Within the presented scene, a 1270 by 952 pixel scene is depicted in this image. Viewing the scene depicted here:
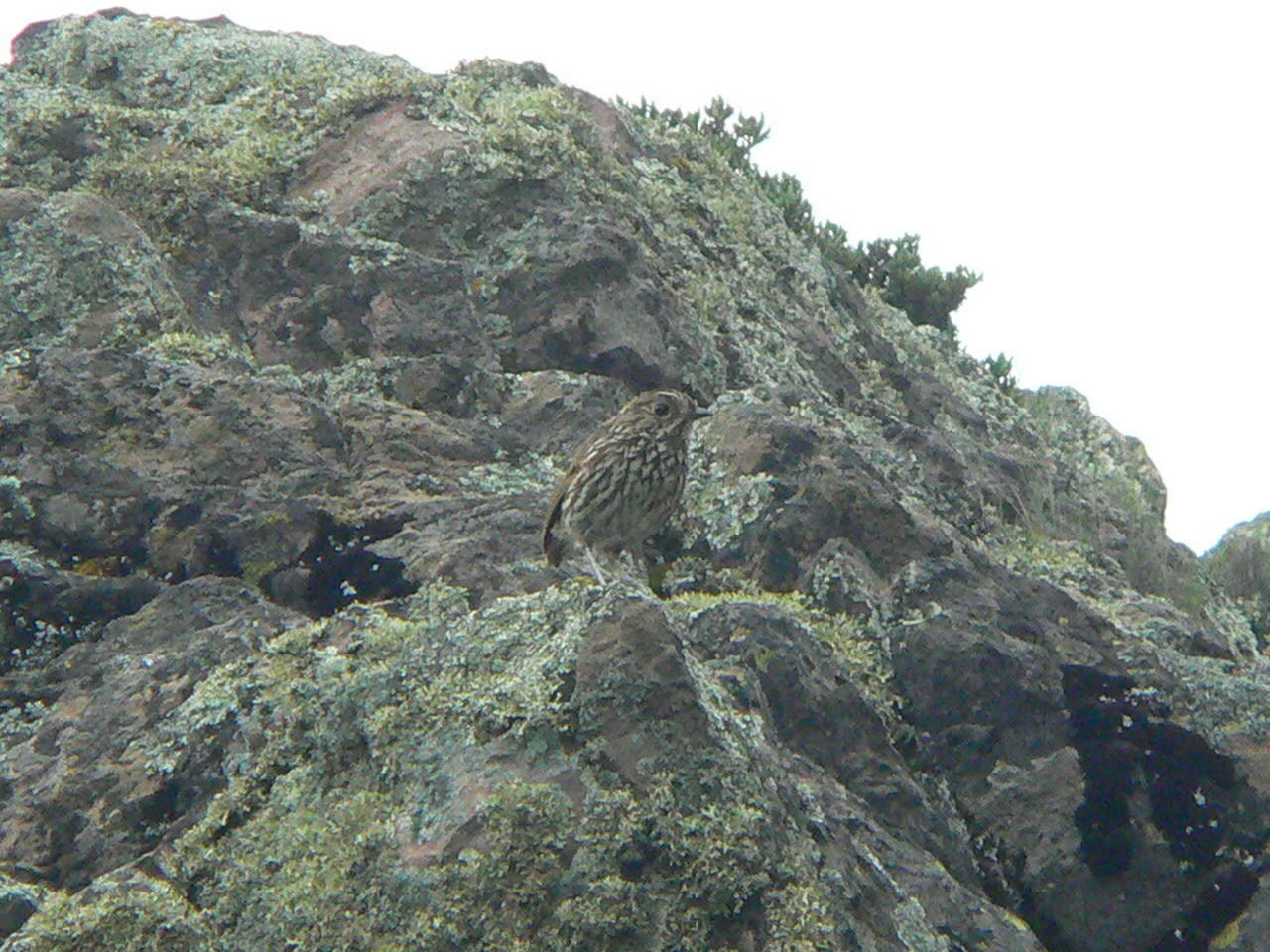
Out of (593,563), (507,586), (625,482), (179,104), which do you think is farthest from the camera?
(179,104)

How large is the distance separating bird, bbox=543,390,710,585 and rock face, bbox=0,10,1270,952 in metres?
0.24

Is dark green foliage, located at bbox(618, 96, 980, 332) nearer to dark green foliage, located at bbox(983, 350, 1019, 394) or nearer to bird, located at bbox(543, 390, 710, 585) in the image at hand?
dark green foliage, located at bbox(983, 350, 1019, 394)

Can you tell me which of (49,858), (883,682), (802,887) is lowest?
(49,858)

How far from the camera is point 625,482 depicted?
7977 mm

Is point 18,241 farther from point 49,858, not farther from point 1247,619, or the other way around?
point 1247,619

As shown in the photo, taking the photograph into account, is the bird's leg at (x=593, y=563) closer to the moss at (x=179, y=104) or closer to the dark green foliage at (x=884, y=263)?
the moss at (x=179, y=104)

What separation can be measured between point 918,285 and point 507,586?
8137mm

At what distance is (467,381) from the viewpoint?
9078 millimetres

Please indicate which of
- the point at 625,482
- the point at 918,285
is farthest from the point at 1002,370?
the point at 625,482

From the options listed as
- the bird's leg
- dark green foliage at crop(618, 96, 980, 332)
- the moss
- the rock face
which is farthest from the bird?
dark green foliage at crop(618, 96, 980, 332)

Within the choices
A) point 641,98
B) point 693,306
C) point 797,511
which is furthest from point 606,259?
point 641,98

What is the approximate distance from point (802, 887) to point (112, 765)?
2602 millimetres

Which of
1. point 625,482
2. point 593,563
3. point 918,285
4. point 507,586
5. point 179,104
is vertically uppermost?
point 918,285

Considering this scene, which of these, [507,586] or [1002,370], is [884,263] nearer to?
[1002,370]
